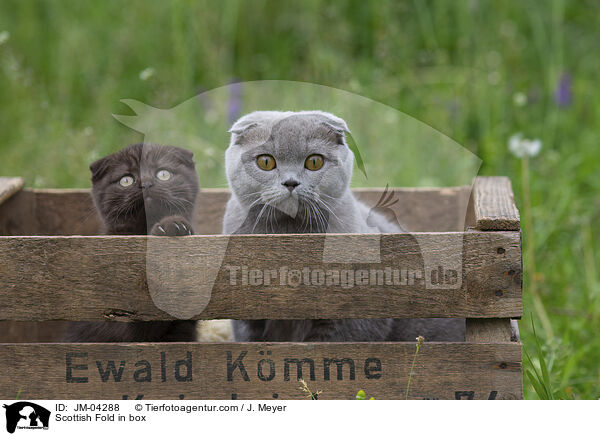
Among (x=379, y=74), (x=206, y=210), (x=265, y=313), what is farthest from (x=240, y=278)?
(x=379, y=74)

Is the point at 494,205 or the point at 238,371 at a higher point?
the point at 494,205

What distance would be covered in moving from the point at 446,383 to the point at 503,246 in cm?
28

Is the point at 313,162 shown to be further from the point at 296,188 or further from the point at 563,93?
the point at 563,93

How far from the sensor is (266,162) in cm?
145

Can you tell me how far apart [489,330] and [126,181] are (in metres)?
0.81

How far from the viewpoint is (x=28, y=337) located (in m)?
1.77

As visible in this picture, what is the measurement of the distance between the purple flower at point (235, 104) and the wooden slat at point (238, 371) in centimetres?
98

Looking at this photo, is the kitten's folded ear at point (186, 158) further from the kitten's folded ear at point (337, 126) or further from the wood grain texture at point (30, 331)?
the wood grain texture at point (30, 331)

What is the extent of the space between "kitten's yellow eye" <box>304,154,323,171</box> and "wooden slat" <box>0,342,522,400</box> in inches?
14.2

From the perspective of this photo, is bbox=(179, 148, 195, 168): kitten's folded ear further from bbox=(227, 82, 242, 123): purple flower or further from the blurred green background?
the blurred green background

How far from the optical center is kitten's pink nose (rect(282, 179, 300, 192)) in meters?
1.40

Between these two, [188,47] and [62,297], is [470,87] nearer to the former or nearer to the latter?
[188,47]
